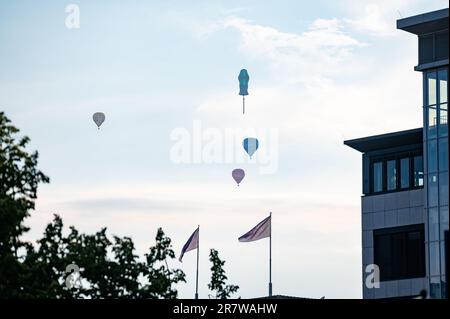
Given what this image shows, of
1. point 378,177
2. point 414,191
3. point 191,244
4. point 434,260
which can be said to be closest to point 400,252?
point 414,191

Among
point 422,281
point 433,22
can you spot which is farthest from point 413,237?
point 433,22

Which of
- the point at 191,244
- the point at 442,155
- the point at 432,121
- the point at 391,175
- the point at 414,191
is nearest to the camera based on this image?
the point at 442,155

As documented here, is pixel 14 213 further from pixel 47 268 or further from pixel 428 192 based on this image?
pixel 428 192

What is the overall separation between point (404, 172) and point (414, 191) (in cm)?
178

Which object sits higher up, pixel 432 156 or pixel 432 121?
pixel 432 121

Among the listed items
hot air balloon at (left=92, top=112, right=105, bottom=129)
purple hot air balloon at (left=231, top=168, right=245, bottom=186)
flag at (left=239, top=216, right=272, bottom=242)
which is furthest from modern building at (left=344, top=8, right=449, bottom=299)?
hot air balloon at (left=92, top=112, right=105, bottom=129)

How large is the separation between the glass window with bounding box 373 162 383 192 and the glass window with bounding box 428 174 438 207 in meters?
6.66

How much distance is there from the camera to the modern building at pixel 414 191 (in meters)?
75.1

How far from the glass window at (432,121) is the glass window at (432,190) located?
2729 millimetres

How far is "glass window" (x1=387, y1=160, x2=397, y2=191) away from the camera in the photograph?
8158cm

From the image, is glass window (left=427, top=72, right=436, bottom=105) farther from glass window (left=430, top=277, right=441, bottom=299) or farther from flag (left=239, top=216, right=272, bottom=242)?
flag (left=239, top=216, right=272, bottom=242)

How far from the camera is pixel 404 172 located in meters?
80.9

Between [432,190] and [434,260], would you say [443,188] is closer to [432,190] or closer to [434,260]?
[432,190]
